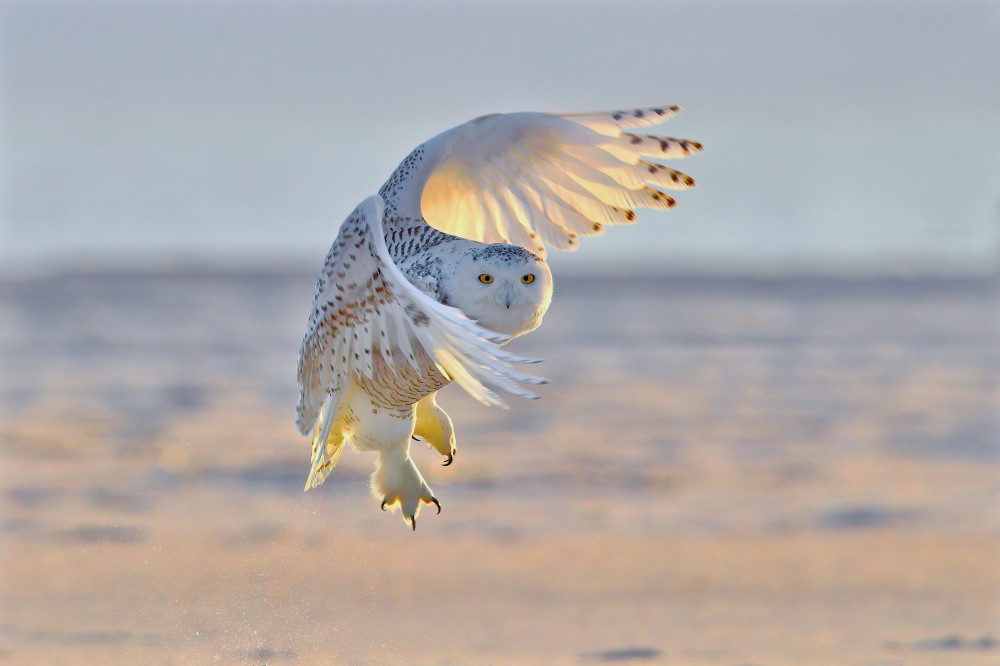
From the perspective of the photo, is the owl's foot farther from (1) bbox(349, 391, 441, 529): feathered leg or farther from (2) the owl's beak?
(2) the owl's beak

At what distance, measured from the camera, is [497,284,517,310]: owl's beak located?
4520 mm

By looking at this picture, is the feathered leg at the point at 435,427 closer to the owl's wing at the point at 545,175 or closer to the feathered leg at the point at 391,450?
the feathered leg at the point at 391,450

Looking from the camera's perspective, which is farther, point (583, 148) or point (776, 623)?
point (776, 623)

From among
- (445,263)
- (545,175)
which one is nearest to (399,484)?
(445,263)

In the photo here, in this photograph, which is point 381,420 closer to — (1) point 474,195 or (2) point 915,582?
(1) point 474,195

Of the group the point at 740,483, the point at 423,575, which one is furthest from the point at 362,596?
the point at 740,483

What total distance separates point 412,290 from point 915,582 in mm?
3873

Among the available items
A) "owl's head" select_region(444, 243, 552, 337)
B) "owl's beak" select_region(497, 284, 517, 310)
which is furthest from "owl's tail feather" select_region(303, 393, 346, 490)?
"owl's beak" select_region(497, 284, 517, 310)

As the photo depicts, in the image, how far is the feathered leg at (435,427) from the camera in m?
5.72

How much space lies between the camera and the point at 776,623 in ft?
20.7

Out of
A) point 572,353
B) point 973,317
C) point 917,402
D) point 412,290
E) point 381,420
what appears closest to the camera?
point 412,290

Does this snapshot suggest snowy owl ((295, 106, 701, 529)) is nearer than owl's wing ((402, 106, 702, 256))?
Yes

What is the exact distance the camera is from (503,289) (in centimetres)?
453

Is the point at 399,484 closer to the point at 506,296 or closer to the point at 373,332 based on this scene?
the point at 373,332
